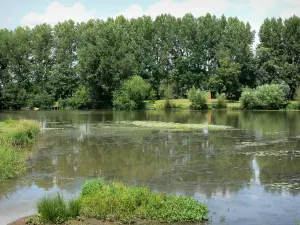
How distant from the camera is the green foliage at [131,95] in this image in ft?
275

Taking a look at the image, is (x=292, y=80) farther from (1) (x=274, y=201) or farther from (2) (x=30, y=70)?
(1) (x=274, y=201)

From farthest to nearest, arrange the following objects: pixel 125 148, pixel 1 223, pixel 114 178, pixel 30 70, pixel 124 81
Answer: pixel 30 70 < pixel 124 81 < pixel 125 148 < pixel 114 178 < pixel 1 223

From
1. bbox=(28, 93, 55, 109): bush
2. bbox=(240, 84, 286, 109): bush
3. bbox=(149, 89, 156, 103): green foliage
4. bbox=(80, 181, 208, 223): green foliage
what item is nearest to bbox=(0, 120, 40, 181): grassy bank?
bbox=(80, 181, 208, 223): green foliage

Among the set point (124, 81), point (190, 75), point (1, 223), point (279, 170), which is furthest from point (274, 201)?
point (190, 75)

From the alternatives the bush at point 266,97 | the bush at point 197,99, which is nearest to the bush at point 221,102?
the bush at point 197,99

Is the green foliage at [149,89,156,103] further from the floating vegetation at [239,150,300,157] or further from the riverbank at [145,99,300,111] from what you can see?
the floating vegetation at [239,150,300,157]

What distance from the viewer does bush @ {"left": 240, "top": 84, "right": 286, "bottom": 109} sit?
79938mm

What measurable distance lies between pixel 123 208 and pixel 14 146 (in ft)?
54.8

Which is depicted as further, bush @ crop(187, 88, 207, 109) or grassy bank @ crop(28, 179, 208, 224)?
bush @ crop(187, 88, 207, 109)

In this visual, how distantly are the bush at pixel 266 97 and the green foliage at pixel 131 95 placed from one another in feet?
69.4

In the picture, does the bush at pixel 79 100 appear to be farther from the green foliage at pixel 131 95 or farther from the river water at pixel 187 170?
the river water at pixel 187 170

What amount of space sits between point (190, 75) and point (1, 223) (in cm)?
8439

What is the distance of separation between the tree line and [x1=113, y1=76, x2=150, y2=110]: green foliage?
2.54 m

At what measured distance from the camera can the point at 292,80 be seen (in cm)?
8831
